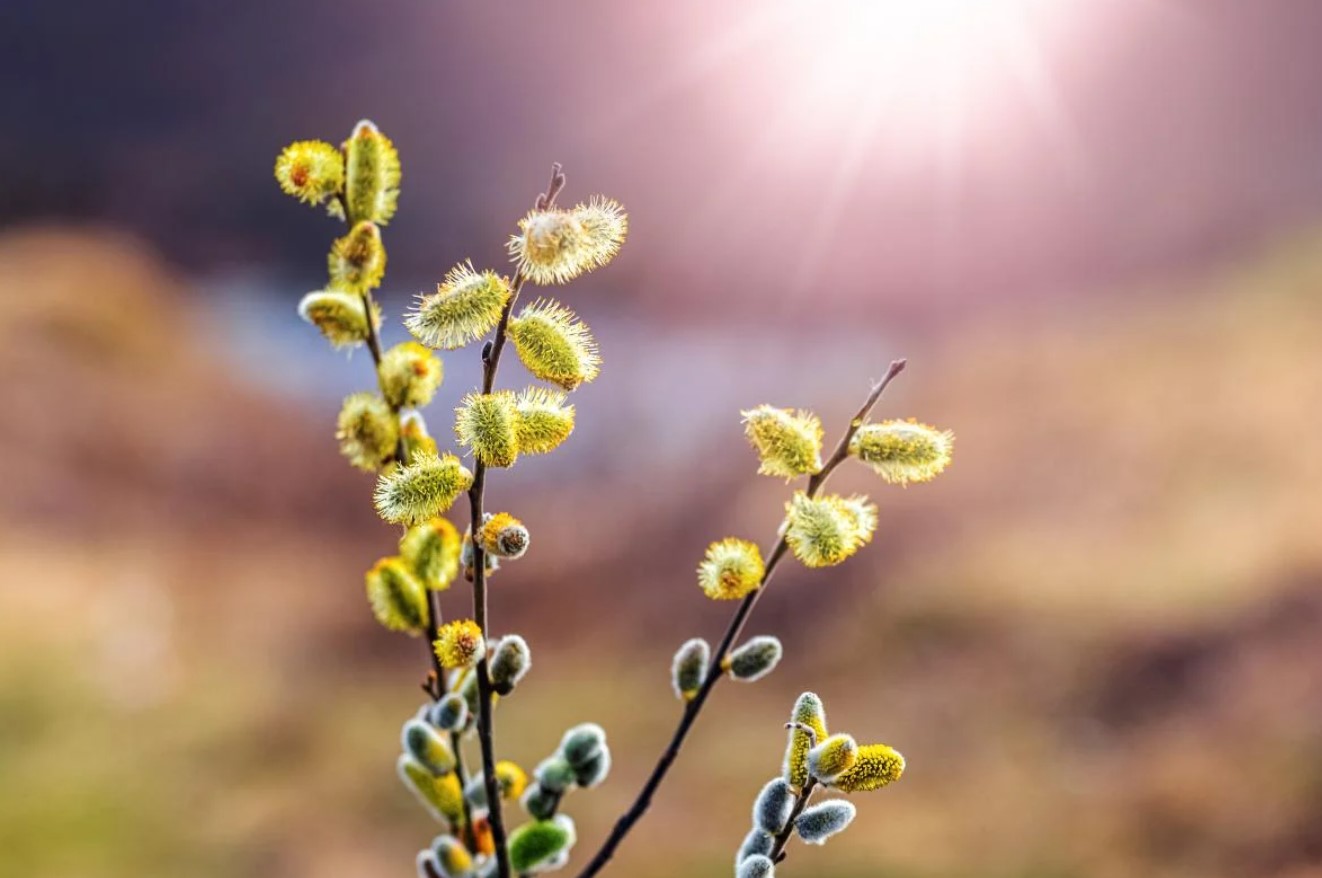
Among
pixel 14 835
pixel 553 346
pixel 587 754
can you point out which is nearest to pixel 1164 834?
pixel 587 754

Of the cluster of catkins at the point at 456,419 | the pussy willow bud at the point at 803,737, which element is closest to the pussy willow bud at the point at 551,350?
the cluster of catkins at the point at 456,419

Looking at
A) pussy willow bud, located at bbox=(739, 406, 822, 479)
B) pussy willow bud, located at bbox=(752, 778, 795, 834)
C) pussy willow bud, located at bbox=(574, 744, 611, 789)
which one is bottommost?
pussy willow bud, located at bbox=(752, 778, 795, 834)

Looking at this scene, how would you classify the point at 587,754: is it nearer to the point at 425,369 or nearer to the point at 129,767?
the point at 425,369

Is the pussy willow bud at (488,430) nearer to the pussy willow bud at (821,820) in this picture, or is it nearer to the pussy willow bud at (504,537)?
the pussy willow bud at (504,537)

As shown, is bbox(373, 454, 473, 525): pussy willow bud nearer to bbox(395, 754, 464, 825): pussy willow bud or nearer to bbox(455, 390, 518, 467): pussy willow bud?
bbox(455, 390, 518, 467): pussy willow bud

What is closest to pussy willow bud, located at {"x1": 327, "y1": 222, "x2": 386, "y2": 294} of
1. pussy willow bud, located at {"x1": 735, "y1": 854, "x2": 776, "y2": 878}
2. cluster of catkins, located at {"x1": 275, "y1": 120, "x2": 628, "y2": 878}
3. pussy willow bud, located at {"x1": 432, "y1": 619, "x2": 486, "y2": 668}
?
cluster of catkins, located at {"x1": 275, "y1": 120, "x2": 628, "y2": 878}

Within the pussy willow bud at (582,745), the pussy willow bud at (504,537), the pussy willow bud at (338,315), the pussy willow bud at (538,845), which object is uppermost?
the pussy willow bud at (338,315)
